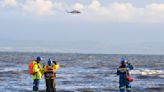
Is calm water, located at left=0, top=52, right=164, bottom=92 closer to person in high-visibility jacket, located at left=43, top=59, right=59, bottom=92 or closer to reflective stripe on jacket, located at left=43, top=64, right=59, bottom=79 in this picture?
person in high-visibility jacket, located at left=43, top=59, right=59, bottom=92

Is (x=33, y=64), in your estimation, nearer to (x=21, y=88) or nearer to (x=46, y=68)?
(x=46, y=68)

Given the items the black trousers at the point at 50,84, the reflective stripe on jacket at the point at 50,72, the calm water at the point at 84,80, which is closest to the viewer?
the reflective stripe on jacket at the point at 50,72

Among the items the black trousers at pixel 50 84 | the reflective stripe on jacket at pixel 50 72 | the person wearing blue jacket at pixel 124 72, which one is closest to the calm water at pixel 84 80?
the person wearing blue jacket at pixel 124 72

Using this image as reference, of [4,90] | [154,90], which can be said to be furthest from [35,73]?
[154,90]

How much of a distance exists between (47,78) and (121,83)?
12.0 feet

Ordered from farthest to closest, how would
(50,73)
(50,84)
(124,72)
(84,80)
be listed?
(84,80), (124,72), (50,84), (50,73)

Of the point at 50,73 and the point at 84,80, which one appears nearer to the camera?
the point at 50,73

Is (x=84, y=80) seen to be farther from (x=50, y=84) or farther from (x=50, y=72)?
(x=50, y=72)

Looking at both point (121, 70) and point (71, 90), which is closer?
point (121, 70)

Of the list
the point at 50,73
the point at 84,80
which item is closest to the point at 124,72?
the point at 50,73

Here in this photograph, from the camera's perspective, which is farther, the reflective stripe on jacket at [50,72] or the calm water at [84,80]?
the calm water at [84,80]

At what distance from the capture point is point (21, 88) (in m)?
32.5

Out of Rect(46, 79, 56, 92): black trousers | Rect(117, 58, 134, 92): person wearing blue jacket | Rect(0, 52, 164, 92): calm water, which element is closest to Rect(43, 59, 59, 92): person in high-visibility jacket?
Rect(46, 79, 56, 92): black trousers

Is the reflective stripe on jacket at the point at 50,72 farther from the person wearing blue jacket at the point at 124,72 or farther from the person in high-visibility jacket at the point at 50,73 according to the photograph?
the person wearing blue jacket at the point at 124,72
